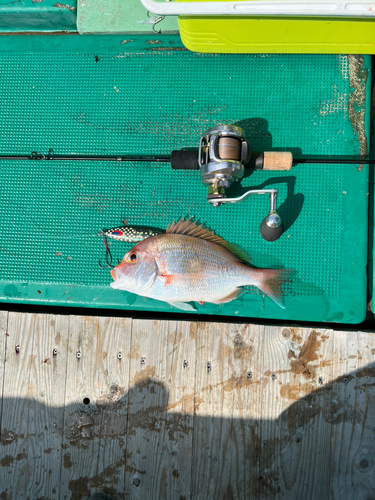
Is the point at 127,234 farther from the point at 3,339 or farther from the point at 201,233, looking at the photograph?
the point at 3,339

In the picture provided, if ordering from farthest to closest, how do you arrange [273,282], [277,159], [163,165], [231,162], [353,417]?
1. [163,165]
2. [353,417]
3. [273,282]
4. [277,159]
5. [231,162]

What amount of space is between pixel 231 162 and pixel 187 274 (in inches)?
33.7

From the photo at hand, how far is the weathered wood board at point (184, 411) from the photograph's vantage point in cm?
248

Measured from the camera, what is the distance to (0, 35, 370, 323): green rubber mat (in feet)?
8.02

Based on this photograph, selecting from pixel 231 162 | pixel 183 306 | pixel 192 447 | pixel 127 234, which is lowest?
pixel 192 447

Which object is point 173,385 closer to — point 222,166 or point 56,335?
point 56,335

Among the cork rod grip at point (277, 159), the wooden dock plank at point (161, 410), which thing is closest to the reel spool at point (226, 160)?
the cork rod grip at point (277, 159)

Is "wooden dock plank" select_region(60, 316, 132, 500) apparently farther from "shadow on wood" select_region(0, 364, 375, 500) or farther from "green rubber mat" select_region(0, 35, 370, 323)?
"green rubber mat" select_region(0, 35, 370, 323)

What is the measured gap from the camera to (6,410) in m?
2.66

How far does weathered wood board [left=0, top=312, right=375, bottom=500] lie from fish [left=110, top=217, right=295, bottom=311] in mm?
334

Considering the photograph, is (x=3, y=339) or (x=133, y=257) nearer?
(x=133, y=257)

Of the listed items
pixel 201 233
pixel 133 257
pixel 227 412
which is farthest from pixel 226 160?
pixel 227 412

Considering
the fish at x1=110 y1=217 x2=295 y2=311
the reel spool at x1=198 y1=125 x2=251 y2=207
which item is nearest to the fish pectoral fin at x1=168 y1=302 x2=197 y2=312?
the fish at x1=110 y1=217 x2=295 y2=311

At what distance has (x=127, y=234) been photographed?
2.52 m
